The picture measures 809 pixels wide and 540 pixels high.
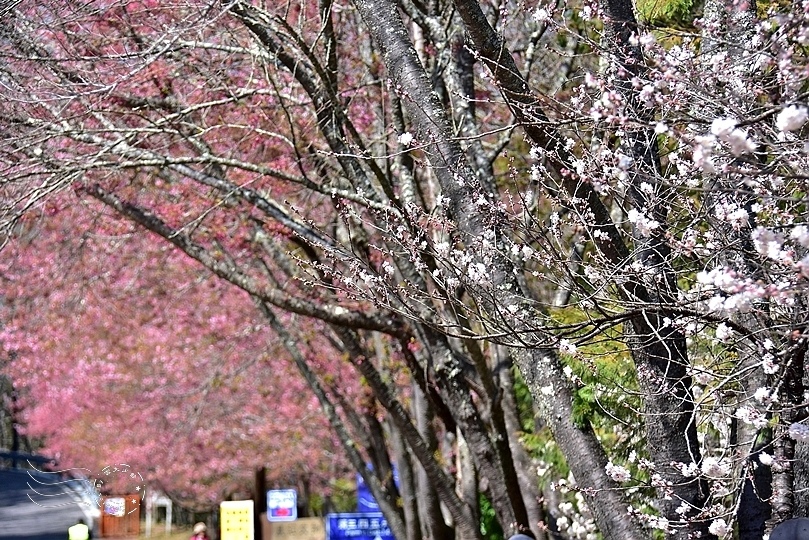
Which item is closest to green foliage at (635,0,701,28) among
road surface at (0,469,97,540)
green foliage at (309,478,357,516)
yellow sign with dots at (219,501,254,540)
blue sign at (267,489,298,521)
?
yellow sign with dots at (219,501,254,540)

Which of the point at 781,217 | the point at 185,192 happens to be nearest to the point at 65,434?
the point at 185,192

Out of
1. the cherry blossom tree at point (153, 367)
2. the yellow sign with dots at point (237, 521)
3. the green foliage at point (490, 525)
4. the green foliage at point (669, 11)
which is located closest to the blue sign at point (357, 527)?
the yellow sign with dots at point (237, 521)

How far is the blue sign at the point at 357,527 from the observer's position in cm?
1531

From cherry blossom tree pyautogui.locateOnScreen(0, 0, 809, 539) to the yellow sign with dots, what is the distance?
6.64ft

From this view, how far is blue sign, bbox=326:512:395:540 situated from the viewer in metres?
15.3

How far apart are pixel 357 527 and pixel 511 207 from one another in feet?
31.2

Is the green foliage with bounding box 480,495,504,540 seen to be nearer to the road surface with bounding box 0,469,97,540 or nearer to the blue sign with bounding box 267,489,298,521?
the blue sign with bounding box 267,489,298,521

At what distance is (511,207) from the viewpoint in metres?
6.75

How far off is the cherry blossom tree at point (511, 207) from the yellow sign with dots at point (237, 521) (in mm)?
2025

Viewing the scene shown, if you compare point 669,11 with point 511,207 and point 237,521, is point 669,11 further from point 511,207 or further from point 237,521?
point 237,521

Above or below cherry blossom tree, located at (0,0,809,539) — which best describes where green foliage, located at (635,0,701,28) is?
above

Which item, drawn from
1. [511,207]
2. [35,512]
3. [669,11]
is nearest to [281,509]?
[669,11]

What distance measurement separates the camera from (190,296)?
1748 centimetres

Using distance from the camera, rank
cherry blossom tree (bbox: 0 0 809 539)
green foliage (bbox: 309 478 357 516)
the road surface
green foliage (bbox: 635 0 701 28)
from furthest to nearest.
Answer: the road surface
green foliage (bbox: 309 478 357 516)
green foliage (bbox: 635 0 701 28)
cherry blossom tree (bbox: 0 0 809 539)
